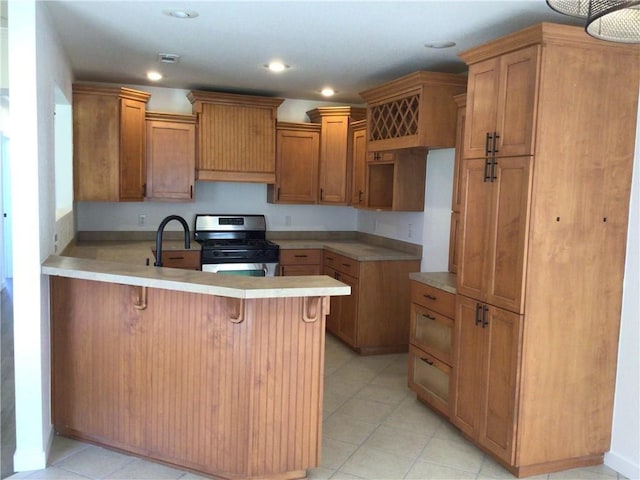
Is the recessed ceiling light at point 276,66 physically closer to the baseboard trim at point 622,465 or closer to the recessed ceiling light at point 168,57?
the recessed ceiling light at point 168,57

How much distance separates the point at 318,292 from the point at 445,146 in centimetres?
223

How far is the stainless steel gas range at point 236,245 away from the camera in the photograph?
510 cm

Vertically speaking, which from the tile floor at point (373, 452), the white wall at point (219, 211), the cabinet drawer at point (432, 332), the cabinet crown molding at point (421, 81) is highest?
the cabinet crown molding at point (421, 81)

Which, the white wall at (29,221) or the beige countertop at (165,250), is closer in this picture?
the white wall at (29,221)

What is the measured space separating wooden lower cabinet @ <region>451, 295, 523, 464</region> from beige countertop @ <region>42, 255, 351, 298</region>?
0.96 meters

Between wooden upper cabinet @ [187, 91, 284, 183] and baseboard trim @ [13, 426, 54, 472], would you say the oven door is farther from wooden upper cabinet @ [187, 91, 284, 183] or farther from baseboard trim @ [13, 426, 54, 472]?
baseboard trim @ [13, 426, 54, 472]

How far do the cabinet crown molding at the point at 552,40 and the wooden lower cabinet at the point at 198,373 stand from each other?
Answer: 1.63 metres

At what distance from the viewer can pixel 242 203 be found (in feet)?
19.1

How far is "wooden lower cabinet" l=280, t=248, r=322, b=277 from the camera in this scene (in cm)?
538

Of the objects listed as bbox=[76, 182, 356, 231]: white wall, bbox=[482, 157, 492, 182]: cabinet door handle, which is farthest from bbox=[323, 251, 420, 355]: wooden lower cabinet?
bbox=[482, 157, 492, 182]: cabinet door handle

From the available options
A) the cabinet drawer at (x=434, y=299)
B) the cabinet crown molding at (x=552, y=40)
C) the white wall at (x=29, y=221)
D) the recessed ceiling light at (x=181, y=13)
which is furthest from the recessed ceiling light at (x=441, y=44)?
the white wall at (x=29, y=221)

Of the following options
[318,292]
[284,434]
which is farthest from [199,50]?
[284,434]

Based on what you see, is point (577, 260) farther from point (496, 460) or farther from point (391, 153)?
point (391, 153)

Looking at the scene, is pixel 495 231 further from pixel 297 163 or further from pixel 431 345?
pixel 297 163
